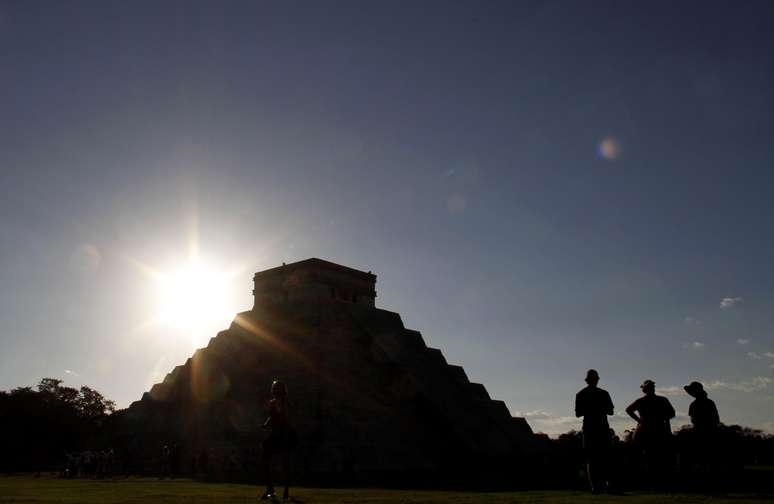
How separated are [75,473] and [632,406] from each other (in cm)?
2578

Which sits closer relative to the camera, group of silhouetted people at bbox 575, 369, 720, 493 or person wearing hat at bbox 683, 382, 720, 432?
group of silhouetted people at bbox 575, 369, 720, 493

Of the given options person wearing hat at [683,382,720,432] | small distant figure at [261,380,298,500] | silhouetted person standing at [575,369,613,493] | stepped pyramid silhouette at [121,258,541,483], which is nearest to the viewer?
silhouetted person standing at [575,369,613,493]

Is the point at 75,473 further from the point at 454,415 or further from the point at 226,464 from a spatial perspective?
the point at 454,415

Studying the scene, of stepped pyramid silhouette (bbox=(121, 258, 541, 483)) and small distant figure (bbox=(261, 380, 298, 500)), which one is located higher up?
stepped pyramid silhouette (bbox=(121, 258, 541, 483))

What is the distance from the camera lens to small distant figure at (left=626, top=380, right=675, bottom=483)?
464 inches

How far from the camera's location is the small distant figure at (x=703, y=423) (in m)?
12.2

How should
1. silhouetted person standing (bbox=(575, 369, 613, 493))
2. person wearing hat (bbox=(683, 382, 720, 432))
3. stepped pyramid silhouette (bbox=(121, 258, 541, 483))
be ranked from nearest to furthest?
silhouetted person standing (bbox=(575, 369, 613, 493)), person wearing hat (bbox=(683, 382, 720, 432)), stepped pyramid silhouette (bbox=(121, 258, 541, 483))

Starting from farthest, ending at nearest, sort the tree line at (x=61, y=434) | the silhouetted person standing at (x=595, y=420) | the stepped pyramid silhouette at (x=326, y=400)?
the tree line at (x=61, y=434) → the stepped pyramid silhouette at (x=326, y=400) → the silhouetted person standing at (x=595, y=420)

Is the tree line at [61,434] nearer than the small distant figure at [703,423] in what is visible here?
No

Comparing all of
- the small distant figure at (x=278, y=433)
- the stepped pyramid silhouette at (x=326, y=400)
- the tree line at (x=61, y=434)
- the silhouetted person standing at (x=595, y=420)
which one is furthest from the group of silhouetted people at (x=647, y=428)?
the tree line at (x=61, y=434)

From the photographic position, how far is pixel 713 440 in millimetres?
12391

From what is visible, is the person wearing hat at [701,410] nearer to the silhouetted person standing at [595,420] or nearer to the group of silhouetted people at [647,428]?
the group of silhouetted people at [647,428]

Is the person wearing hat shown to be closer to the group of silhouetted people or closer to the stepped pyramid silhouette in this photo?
the group of silhouetted people

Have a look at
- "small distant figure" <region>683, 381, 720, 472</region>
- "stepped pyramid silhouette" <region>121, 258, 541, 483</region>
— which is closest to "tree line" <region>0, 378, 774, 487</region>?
"stepped pyramid silhouette" <region>121, 258, 541, 483</region>
